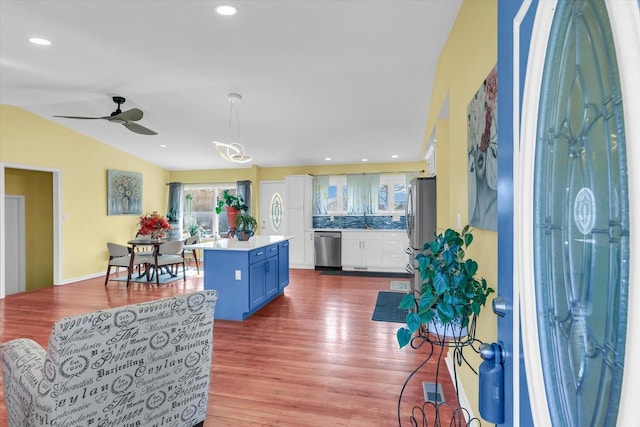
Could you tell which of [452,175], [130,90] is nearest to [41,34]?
[130,90]

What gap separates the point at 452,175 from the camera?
252 cm

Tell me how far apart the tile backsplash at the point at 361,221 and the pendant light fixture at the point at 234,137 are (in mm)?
2706

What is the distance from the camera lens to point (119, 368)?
154 cm

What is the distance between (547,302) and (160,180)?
29.0 feet

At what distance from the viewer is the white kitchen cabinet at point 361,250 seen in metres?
6.95

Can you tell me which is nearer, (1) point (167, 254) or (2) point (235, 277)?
(2) point (235, 277)

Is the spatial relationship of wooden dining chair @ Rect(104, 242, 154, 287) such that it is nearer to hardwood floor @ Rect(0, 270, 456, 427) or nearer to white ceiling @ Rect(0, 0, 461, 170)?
hardwood floor @ Rect(0, 270, 456, 427)

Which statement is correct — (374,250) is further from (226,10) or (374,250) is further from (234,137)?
(226,10)

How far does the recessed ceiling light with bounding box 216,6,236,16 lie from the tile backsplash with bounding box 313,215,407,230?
5450 mm

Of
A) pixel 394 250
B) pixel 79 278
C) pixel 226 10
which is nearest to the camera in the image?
pixel 226 10

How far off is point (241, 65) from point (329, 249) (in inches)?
177

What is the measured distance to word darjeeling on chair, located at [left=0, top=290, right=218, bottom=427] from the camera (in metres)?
1.39

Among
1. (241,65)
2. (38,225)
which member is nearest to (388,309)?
(241,65)

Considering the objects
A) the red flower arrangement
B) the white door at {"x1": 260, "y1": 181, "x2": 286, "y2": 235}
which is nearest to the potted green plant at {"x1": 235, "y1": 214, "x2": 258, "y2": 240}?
the red flower arrangement
